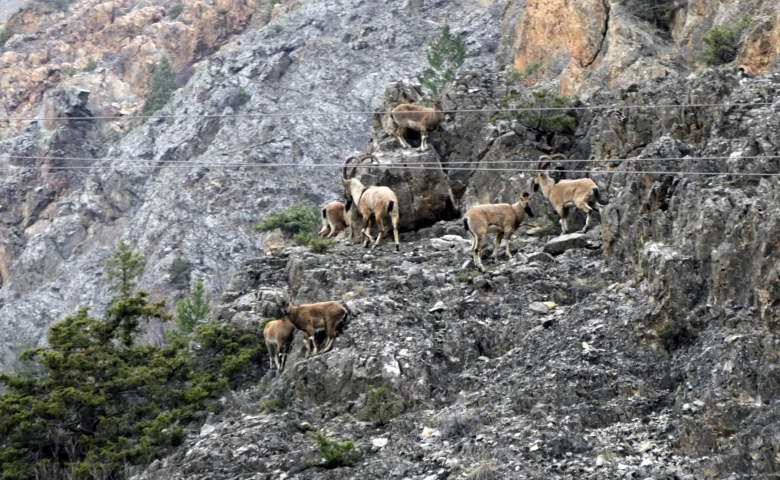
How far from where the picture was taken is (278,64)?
2997 inches

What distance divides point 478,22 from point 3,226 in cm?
3593

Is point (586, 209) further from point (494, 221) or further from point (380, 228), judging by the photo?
point (380, 228)

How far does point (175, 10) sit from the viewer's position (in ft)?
314

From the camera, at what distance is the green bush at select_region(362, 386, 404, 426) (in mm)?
19453

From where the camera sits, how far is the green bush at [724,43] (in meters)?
32.9

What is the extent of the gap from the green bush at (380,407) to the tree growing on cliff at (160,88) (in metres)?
62.5

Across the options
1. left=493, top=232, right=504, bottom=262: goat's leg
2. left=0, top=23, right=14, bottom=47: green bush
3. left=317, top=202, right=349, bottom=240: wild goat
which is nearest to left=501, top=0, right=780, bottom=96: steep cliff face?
left=317, top=202, right=349, bottom=240: wild goat

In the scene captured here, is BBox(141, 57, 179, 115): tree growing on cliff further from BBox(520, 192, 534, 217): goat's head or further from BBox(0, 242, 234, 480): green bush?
BBox(520, 192, 534, 217): goat's head

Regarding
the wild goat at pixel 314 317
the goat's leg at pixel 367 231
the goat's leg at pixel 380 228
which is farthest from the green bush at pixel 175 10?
the wild goat at pixel 314 317

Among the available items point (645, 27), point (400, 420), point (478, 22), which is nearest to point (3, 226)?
point (478, 22)

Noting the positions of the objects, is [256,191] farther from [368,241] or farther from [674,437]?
[674,437]

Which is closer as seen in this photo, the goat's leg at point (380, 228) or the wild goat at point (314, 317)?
the wild goat at point (314, 317)

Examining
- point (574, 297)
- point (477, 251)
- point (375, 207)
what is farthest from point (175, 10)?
point (574, 297)

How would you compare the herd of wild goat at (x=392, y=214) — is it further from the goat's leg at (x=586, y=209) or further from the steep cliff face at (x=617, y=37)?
the steep cliff face at (x=617, y=37)
